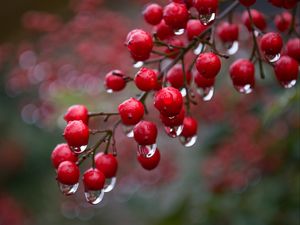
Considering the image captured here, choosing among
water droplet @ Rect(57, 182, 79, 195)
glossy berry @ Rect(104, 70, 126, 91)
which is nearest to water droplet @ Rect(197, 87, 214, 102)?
glossy berry @ Rect(104, 70, 126, 91)

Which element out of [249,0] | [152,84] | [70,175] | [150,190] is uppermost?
[249,0]

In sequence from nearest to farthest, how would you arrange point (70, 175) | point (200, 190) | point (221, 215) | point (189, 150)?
point (70, 175) → point (221, 215) → point (200, 190) → point (189, 150)

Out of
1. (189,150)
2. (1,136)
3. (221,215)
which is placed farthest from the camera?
(1,136)

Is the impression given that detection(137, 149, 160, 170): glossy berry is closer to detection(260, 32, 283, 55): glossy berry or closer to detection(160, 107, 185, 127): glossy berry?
detection(160, 107, 185, 127): glossy berry

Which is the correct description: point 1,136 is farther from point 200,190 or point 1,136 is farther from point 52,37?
point 200,190

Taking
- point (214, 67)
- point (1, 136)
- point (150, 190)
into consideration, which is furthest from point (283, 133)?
point (1, 136)

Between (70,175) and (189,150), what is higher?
(70,175)

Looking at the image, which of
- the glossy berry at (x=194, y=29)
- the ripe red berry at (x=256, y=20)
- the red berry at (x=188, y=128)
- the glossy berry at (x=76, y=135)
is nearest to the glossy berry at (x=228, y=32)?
the ripe red berry at (x=256, y=20)

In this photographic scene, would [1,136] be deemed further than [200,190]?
Yes
